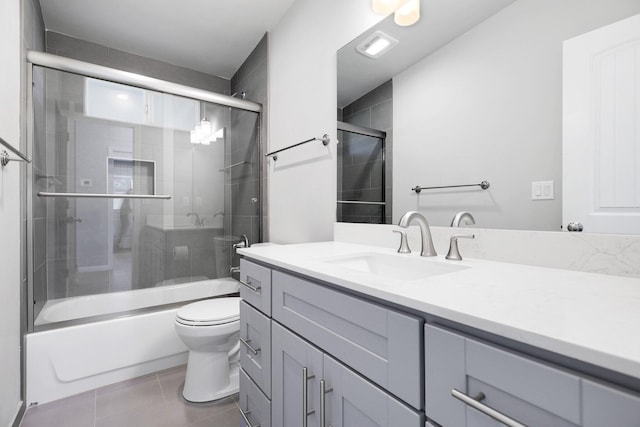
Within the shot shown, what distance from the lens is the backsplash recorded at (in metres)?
0.70

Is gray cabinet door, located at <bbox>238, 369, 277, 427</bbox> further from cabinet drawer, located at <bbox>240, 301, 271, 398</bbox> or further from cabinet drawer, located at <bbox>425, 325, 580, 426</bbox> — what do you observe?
cabinet drawer, located at <bbox>425, 325, 580, 426</bbox>

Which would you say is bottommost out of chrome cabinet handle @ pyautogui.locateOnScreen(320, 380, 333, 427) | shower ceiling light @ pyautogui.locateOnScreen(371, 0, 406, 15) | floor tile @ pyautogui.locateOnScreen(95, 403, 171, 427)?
floor tile @ pyautogui.locateOnScreen(95, 403, 171, 427)

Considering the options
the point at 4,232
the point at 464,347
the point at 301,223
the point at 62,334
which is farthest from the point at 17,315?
the point at 464,347

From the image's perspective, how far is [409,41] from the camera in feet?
4.12

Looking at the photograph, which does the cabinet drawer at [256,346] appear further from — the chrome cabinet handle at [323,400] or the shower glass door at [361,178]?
the shower glass door at [361,178]

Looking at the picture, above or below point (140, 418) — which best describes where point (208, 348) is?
above

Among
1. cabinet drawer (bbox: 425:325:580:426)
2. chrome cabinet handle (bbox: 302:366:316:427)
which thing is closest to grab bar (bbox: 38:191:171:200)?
chrome cabinet handle (bbox: 302:366:316:427)

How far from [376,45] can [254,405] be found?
1667 mm

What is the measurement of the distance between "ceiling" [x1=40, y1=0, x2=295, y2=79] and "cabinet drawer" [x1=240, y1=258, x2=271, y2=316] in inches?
73.5

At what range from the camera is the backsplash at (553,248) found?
2.31 feet

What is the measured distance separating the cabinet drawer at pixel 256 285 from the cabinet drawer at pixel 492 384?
643mm

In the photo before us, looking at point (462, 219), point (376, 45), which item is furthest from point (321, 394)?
point (376, 45)

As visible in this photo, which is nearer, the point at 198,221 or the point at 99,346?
the point at 99,346

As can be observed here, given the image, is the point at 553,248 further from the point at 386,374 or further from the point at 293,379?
the point at 293,379
